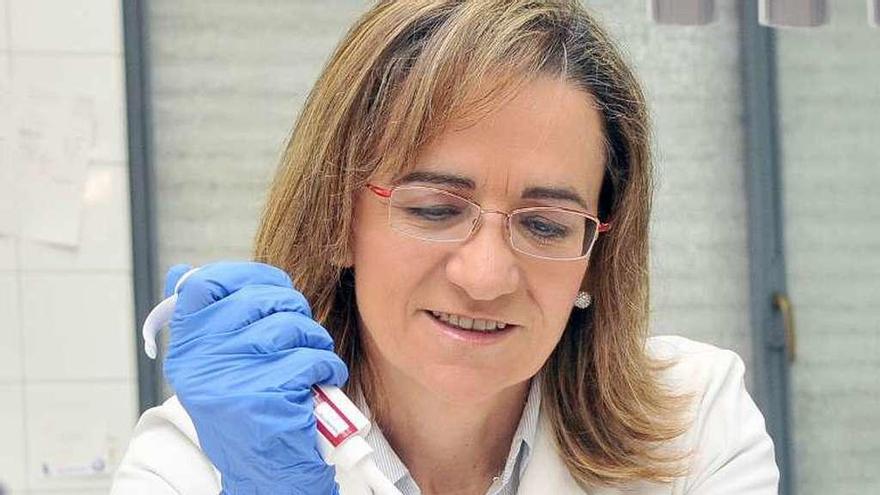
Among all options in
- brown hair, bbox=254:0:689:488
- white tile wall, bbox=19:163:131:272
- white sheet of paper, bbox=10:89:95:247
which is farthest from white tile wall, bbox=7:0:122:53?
brown hair, bbox=254:0:689:488

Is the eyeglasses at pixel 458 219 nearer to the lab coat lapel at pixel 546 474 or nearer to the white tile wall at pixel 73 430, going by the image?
the lab coat lapel at pixel 546 474

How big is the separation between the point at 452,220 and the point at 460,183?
0.03 metres

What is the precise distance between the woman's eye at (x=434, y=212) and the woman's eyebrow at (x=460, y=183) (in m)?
0.02

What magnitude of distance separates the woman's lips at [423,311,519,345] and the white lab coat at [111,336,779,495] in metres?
0.16

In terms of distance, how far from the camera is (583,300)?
1.40 metres

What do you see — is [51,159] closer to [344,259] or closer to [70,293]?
[70,293]

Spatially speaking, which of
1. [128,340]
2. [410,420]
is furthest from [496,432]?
[128,340]

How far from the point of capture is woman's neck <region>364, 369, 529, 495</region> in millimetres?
1323

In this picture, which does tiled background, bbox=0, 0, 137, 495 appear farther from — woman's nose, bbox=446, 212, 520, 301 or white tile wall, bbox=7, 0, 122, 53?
woman's nose, bbox=446, 212, 520, 301

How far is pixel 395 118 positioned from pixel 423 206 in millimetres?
83

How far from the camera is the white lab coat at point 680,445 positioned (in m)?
1.26

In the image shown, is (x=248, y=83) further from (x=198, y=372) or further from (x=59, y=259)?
(x=198, y=372)

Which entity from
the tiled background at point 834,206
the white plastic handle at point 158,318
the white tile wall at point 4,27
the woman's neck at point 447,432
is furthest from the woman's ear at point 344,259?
the tiled background at point 834,206

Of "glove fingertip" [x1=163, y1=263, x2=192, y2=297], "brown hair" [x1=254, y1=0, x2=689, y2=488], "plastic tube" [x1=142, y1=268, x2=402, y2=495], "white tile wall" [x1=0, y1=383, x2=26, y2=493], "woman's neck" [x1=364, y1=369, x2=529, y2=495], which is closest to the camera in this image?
"plastic tube" [x1=142, y1=268, x2=402, y2=495]
